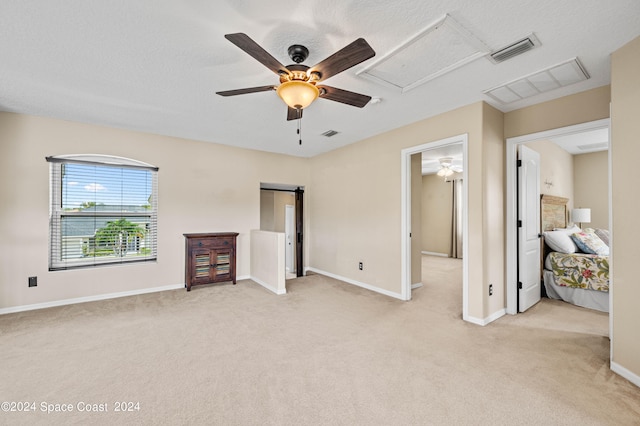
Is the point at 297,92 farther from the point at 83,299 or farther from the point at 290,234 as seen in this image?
the point at 290,234

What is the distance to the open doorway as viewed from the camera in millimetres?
5254

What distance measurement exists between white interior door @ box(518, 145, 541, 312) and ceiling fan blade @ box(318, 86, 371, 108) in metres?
2.40

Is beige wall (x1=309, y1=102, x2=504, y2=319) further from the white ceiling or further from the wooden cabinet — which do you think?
the wooden cabinet

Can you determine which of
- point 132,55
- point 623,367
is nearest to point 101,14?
point 132,55

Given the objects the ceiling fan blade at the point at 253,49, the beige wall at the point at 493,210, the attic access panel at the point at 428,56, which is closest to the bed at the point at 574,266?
the beige wall at the point at 493,210

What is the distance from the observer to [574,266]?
12.0 feet

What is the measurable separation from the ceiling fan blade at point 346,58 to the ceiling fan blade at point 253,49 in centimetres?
25

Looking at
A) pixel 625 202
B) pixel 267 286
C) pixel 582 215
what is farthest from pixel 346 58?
pixel 582 215

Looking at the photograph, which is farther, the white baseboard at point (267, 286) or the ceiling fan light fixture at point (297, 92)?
the white baseboard at point (267, 286)

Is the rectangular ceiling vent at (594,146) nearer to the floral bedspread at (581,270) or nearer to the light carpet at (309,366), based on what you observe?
the floral bedspread at (581,270)

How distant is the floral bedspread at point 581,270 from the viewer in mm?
3434

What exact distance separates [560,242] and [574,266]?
39cm

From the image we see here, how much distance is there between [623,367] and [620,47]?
2408 mm

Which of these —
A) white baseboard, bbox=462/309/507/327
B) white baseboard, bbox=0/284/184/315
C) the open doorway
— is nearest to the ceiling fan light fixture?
the open doorway
